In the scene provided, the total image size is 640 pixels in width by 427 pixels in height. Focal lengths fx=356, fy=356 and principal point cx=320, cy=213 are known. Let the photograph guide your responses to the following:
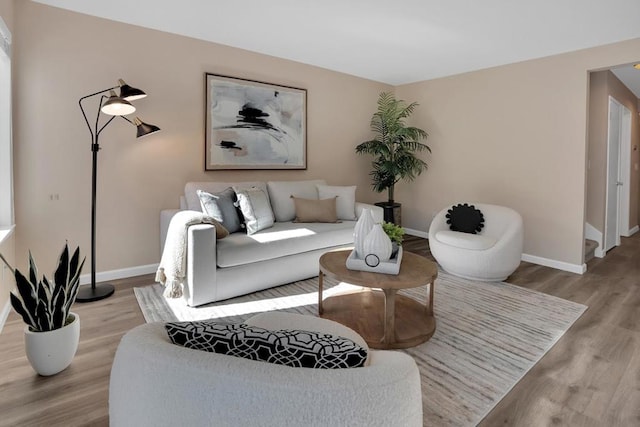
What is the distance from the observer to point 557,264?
4.05 metres

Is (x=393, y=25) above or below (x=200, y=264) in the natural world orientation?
above

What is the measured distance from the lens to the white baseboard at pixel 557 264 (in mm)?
3885

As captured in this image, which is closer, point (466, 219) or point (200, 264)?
point (200, 264)

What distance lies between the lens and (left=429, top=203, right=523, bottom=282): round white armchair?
11.2 feet

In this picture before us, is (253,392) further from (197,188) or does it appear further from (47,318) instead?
(197,188)

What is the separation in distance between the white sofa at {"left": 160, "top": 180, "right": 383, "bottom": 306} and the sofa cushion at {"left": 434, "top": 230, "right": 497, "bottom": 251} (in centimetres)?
72

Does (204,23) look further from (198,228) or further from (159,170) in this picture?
(198,228)

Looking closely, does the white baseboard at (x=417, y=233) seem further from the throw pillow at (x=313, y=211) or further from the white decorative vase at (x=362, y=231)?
the white decorative vase at (x=362, y=231)

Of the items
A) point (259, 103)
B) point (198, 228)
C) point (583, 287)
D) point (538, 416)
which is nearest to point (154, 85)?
point (259, 103)

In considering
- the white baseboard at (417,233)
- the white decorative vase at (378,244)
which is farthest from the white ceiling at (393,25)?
the white baseboard at (417,233)

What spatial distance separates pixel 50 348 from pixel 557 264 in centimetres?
467

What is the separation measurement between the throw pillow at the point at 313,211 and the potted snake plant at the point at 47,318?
2.20 metres

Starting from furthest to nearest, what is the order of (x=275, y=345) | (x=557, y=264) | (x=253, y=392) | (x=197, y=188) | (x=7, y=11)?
1. (x=557, y=264)
2. (x=197, y=188)
3. (x=7, y=11)
4. (x=275, y=345)
5. (x=253, y=392)

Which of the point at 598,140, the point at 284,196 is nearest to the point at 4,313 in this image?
the point at 284,196
